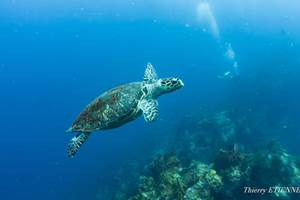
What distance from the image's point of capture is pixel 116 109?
578 cm

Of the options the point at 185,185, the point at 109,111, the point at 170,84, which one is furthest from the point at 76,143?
the point at 185,185

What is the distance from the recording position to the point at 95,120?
570 centimetres

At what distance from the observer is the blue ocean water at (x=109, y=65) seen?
26.3 m

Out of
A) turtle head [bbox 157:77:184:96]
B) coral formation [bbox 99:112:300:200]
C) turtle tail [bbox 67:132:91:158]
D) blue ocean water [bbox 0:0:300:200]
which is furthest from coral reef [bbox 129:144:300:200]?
blue ocean water [bbox 0:0:300:200]

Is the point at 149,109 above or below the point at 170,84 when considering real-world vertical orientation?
below

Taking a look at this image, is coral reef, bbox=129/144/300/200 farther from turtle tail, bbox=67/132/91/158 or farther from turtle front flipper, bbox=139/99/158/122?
turtle tail, bbox=67/132/91/158

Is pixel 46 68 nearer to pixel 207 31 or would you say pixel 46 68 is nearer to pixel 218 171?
pixel 207 31

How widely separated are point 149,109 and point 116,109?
0.53 m

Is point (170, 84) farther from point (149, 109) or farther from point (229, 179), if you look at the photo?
point (229, 179)

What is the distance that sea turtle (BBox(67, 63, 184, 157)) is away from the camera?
5.71 m

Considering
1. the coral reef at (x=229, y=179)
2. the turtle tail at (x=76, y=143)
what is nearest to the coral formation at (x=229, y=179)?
the coral reef at (x=229, y=179)

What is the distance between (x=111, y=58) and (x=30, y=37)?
37.9 m

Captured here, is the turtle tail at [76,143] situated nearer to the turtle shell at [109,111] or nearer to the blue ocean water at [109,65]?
the turtle shell at [109,111]

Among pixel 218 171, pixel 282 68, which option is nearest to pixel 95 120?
pixel 218 171
